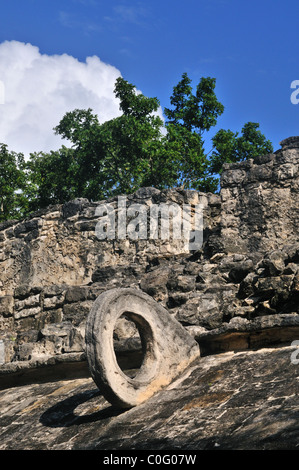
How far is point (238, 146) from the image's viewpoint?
2111 cm

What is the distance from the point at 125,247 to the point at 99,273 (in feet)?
4.52

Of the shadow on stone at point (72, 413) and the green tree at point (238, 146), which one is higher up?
the green tree at point (238, 146)

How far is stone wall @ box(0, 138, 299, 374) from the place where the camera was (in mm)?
6105

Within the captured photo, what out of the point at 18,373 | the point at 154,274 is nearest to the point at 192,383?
the point at 18,373

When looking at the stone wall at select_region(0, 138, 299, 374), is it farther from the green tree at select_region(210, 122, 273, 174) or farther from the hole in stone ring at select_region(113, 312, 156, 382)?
the green tree at select_region(210, 122, 273, 174)

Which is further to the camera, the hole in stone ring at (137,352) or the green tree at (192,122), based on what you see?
the green tree at (192,122)

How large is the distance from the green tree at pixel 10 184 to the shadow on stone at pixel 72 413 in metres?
15.2

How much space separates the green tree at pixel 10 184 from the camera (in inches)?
814

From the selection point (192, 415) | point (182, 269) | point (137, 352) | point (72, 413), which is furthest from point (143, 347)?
point (182, 269)

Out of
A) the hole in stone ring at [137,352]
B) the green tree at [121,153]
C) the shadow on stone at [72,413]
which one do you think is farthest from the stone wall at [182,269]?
the green tree at [121,153]

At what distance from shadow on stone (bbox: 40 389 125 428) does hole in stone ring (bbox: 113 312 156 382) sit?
11.9 inches

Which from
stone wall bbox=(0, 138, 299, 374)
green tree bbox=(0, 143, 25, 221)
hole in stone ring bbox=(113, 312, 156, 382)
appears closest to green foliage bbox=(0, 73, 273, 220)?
green tree bbox=(0, 143, 25, 221)

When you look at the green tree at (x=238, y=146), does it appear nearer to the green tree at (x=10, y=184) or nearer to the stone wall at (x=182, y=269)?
the green tree at (x=10, y=184)

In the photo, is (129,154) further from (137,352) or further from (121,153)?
(137,352)
